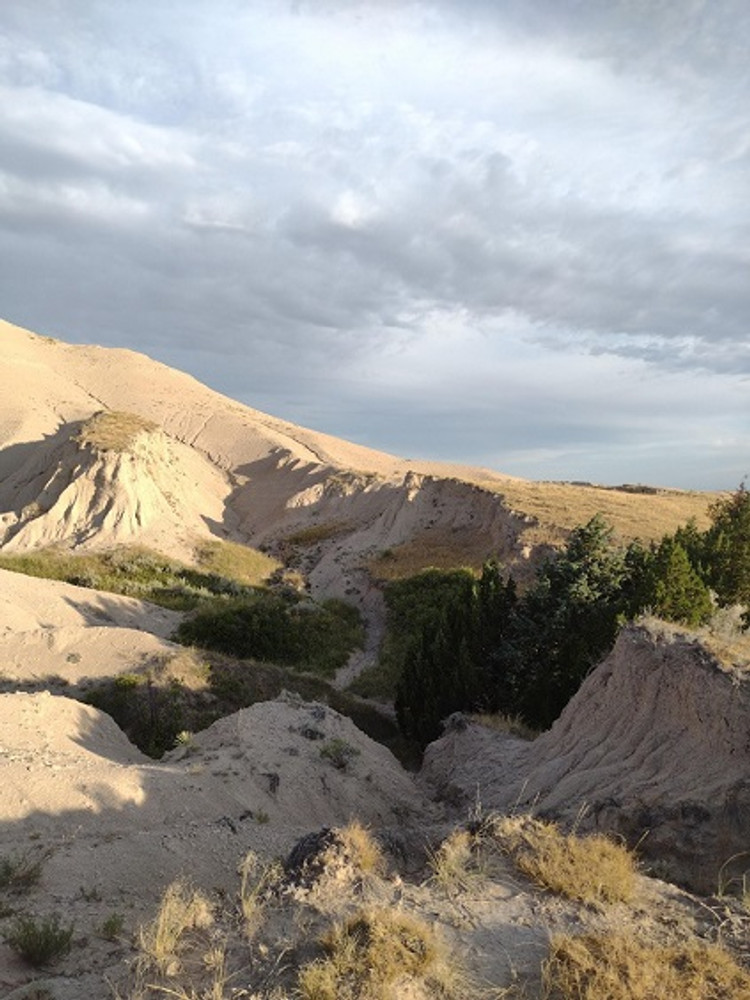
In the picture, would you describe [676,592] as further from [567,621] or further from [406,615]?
[406,615]

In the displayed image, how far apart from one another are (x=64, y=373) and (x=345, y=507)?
40.6 meters

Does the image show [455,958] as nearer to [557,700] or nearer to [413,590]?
[557,700]

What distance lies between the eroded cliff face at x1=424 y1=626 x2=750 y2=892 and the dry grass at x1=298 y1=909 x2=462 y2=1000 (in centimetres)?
314

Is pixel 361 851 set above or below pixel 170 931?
above

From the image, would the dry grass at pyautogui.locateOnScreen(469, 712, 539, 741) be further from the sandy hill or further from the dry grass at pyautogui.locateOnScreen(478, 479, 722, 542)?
the dry grass at pyautogui.locateOnScreen(478, 479, 722, 542)

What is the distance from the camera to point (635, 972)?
4652mm

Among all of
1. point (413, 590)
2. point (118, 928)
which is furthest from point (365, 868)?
point (413, 590)

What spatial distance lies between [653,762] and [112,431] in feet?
127

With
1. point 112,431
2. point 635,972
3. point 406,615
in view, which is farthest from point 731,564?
point 112,431

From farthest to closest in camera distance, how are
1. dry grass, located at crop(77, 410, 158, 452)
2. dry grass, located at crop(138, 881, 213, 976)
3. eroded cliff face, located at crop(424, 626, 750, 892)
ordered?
1. dry grass, located at crop(77, 410, 158, 452)
2. eroded cliff face, located at crop(424, 626, 750, 892)
3. dry grass, located at crop(138, 881, 213, 976)

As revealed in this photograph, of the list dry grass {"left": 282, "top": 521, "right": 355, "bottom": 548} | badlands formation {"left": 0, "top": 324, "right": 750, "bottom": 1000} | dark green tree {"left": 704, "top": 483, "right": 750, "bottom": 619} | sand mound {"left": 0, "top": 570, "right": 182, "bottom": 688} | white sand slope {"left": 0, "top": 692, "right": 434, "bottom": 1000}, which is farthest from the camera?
dry grass {"left": 282, "top": 521, "right": 355, "bottom": 548}

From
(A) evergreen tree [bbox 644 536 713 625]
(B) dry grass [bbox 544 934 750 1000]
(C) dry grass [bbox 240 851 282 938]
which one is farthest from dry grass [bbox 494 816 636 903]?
(A) evergreen tree [bbox 644 536 713 625]

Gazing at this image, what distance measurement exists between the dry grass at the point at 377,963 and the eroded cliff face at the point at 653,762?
3.14 metres

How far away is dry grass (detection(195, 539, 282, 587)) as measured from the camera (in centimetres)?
3491
